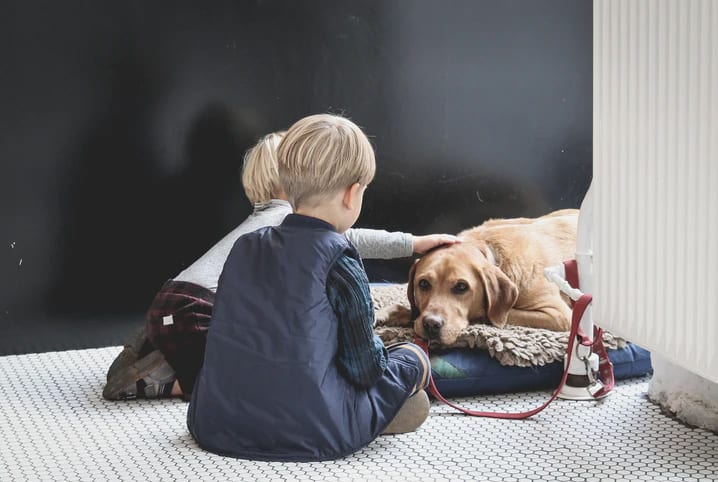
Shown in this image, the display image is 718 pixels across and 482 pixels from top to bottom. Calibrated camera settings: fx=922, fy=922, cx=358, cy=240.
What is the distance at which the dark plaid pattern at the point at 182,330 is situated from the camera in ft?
8.22

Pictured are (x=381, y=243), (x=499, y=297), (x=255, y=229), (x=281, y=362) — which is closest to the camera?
(x=281, y=362)

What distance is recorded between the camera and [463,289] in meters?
2.65

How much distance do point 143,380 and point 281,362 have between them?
76 cm

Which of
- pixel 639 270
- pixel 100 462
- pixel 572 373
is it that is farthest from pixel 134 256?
pixel 639 270

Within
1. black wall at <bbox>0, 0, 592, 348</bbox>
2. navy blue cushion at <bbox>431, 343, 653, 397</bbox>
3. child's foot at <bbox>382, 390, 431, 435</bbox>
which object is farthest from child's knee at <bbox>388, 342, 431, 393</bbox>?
black wall at <bbox>0, 0, 592, 348</bbox>

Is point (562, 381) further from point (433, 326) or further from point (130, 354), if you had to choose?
point (130, 354)

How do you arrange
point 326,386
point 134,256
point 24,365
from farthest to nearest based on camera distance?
point 134,256 → point 24,365 → point 326,386

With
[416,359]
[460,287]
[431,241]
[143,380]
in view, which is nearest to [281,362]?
[416,359]

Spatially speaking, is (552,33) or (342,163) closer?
(342,163)

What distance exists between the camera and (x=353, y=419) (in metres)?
2.01

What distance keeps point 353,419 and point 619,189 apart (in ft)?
2.71

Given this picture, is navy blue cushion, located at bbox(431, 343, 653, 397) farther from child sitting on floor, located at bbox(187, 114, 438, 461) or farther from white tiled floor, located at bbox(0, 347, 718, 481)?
child sitting on floor, located at bbox(187, 114, 438, 461)

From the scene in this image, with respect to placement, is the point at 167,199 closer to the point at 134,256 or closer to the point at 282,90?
the point at 134,256

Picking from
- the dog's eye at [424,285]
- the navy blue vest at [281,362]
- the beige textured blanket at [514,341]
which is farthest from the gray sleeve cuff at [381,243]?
the navy blue vest at [281,362]
